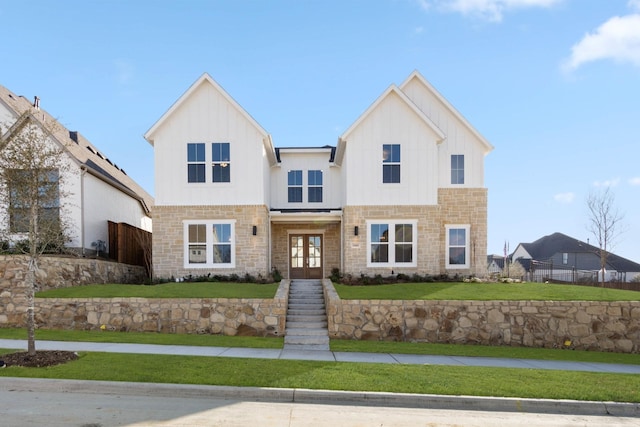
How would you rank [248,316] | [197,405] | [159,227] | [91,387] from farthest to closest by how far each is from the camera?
[159,227]
[248,316]
[91,387]
[197,405]

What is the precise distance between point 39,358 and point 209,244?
30.9 feet

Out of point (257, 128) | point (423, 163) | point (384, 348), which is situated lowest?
point (384, 348)

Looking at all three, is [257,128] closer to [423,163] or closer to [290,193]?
[290,193]

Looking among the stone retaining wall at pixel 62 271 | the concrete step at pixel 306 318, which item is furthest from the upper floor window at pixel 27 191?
the concrete step at pixel 306 318

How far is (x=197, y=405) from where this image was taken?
6.24 metres

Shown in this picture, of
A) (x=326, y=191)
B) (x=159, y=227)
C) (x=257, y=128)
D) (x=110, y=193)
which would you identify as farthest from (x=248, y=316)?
(x=110, y=193)

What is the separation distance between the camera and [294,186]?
2091cm

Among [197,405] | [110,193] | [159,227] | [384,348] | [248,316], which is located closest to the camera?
[197,405]

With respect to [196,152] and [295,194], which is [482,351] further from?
[196,152]

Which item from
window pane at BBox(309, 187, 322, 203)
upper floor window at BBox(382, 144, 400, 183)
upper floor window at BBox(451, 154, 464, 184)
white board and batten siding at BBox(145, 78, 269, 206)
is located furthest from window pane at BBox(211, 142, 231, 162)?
upper floor window at BBox(451, 154, 464, 184)

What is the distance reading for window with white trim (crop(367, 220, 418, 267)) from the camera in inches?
704

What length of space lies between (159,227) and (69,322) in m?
5.75

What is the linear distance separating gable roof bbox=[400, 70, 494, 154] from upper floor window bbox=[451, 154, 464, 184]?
1.25 meters

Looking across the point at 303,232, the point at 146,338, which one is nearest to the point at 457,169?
the point at 303,232
